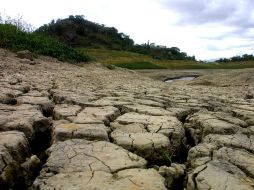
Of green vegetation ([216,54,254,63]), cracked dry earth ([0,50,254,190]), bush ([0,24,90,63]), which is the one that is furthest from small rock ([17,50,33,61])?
green vegetation ([216,54,254,63])

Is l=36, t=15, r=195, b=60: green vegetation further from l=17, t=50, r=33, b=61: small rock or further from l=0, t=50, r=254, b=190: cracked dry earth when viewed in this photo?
l=0, t=50, r=254, b=190: cracked dry earth

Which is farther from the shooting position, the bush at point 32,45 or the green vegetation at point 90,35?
the green vegetation at point 90,35

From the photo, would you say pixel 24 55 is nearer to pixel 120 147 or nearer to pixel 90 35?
pixel 120 147

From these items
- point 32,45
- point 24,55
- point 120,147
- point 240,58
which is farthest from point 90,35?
point 120,147

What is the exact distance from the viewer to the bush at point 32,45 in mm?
10477

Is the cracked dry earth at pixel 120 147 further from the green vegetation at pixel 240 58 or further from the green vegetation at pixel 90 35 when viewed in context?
the green vegetation at pixel 240 58

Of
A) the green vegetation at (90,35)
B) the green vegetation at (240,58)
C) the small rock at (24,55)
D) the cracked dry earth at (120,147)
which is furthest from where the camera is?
the green vegetation at (240,58)

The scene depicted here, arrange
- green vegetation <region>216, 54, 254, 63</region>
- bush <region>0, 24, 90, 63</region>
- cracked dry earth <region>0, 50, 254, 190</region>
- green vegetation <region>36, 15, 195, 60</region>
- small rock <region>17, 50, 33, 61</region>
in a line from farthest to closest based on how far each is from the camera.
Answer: green vegetation <region>216, 54, 254, 63</region>, green vegetation <region>36, 15, 195, 60</region>, bush <region>0, 24, 90, 63</region>, small rock <region>17, 50, 33, 61</region>, cracked dry earth <region>0, 50, 254, 190</region>

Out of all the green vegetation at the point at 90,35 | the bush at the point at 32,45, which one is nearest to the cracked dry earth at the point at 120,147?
the bush at the point at 32,45

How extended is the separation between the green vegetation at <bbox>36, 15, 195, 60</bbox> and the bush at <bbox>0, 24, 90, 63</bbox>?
433 inches

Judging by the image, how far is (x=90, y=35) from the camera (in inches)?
1082

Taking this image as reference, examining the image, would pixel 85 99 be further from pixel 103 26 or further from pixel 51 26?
pixel 103 26

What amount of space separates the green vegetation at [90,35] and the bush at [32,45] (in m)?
11.0

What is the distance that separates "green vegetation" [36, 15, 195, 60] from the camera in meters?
25.4
